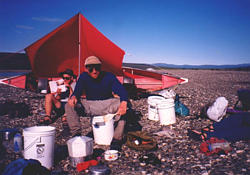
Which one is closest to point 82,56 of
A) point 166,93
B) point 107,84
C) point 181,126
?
point 166,93

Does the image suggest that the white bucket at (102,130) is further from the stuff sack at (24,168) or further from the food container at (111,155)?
the stuff sack at (24,168)

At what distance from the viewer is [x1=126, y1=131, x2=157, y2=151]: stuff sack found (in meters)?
5.05

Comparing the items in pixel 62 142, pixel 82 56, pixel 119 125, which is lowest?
pixel 62 142

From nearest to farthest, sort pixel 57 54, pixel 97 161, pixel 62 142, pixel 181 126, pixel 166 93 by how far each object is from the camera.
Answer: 1. pixel 97 161
2. pixel 62 142
3. pixel 181 126
4. pixel 166 93
5. pixel 57 54

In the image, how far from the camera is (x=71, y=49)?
10.3 metres

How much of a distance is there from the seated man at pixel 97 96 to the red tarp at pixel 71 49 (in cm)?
458

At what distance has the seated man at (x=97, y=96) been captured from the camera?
17.3 ft

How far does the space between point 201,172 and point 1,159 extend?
401cm

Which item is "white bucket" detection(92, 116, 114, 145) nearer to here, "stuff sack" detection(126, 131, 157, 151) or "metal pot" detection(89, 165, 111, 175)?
"stuff sack" detection(126, 131, 157, 151)

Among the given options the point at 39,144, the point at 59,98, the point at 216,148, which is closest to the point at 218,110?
the point at 216,148

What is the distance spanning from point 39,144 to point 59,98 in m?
4.01

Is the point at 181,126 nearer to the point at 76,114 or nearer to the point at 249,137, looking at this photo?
the point at 249,137

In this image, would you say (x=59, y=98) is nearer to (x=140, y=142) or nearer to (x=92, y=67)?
(x=92, y=67)

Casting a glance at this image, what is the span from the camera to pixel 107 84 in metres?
5.81
